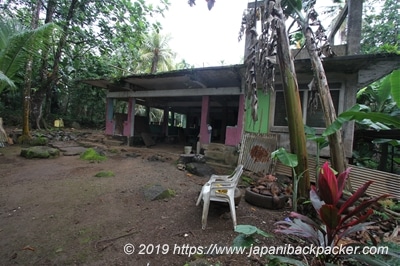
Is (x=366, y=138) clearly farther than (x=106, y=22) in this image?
No

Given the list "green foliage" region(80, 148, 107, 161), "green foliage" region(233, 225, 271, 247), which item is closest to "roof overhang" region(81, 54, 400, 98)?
"green foliage" region(80, 148, 107, 161)

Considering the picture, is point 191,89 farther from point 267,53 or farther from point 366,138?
point 366,138

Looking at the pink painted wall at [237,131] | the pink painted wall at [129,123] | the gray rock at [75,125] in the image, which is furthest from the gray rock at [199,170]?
the gray rock at [75,125]

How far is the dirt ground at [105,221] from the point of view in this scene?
2.12 metres

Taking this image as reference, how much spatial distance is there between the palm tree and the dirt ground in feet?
47.5

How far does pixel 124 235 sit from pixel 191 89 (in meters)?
5.95

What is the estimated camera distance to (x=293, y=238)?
2.53 m

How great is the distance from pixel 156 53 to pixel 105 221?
56.5 feet

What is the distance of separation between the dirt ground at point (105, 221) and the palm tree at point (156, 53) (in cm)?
1447

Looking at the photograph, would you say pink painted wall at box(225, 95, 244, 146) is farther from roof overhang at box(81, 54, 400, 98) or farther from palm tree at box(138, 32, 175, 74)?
palm tree at box(138, 32, 175, 74)

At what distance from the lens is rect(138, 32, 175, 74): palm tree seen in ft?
57.2

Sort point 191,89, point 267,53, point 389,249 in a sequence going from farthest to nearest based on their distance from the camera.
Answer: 1. point 191,89
2. point 267,53
3. point 389,249

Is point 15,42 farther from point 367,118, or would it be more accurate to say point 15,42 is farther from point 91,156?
point 367,118

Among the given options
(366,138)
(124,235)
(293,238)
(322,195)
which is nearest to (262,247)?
(293,238)
